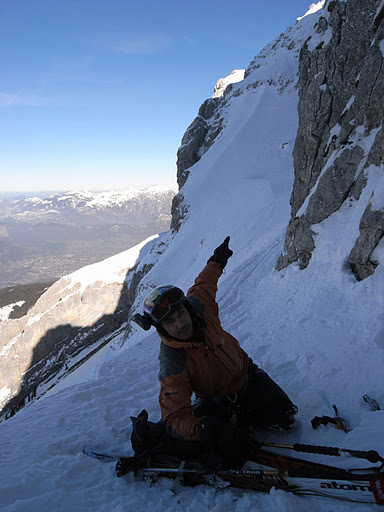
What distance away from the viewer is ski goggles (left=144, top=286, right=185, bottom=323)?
3574 millimetres

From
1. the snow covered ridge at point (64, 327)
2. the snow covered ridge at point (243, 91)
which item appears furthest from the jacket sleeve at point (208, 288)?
the snow covered ridge at point (64, 327)

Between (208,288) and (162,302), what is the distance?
1.16 metres

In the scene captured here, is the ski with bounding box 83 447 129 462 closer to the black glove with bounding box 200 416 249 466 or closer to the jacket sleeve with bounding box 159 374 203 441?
the jacket sleeve with bounding box 159 374 203 441

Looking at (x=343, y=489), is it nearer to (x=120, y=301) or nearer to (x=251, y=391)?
(x=251, y=391)

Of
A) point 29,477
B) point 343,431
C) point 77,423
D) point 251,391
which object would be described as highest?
point 251,391

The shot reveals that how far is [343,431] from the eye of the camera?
11.9ft

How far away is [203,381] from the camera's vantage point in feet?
12.4

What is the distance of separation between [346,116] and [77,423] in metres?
11.0

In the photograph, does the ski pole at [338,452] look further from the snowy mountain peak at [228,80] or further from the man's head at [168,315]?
the snowy mountain peak at [228,80]

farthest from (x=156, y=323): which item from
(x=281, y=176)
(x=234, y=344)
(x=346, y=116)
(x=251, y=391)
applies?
(x=281, y=176)

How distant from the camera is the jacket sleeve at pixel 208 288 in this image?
439 cm

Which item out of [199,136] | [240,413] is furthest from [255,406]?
[199,136]

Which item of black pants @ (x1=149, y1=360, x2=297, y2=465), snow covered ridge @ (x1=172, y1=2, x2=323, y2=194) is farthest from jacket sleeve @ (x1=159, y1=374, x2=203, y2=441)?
snow covered ridge @ (x1=172, y1=2, x2=323, y2=194)

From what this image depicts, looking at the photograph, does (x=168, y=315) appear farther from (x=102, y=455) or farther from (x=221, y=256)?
(x=102, y=455)
